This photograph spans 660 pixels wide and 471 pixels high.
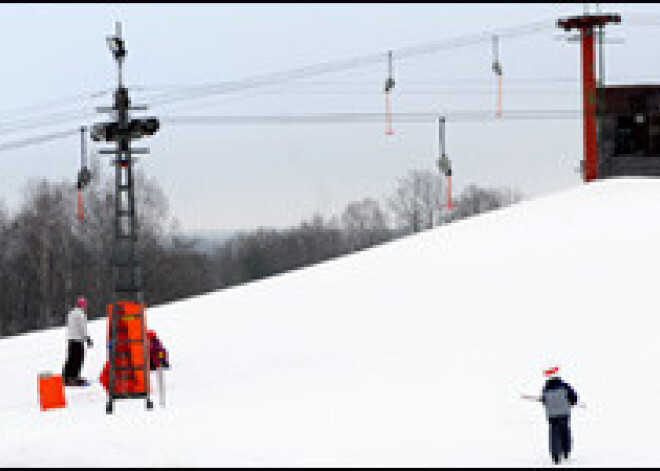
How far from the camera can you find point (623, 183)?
4938cm

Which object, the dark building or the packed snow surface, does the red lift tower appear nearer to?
the dark building

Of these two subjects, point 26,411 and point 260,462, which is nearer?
point 260,462

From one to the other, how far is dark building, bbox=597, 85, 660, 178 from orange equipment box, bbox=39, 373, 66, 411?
3372 cm

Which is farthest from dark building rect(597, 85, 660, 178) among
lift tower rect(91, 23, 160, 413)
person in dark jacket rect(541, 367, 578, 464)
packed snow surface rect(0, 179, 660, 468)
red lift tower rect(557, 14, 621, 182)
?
person in dark jacket rect(541, 367, 578, 464)

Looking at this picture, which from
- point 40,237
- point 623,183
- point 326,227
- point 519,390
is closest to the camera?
point 519,390

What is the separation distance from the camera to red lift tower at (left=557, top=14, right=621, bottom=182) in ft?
169

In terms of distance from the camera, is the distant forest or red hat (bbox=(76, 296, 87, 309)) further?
the distant forest

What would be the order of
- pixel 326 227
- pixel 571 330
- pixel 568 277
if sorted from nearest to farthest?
pixel 571 330 < pixel 568 277 < pixel 326 227

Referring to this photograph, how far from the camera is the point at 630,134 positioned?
52406 millimetres

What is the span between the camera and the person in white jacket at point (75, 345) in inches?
1040

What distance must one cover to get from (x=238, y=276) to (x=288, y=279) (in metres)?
81.7

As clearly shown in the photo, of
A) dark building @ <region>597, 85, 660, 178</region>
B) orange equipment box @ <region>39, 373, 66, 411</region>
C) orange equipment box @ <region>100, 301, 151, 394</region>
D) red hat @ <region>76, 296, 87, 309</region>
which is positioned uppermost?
dark building @ <region>597, 85, 660, 178</region>

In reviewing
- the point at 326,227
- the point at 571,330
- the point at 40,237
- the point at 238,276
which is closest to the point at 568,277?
the point at 571,330

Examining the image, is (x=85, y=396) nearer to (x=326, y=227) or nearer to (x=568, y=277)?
(x=568, y=277)
